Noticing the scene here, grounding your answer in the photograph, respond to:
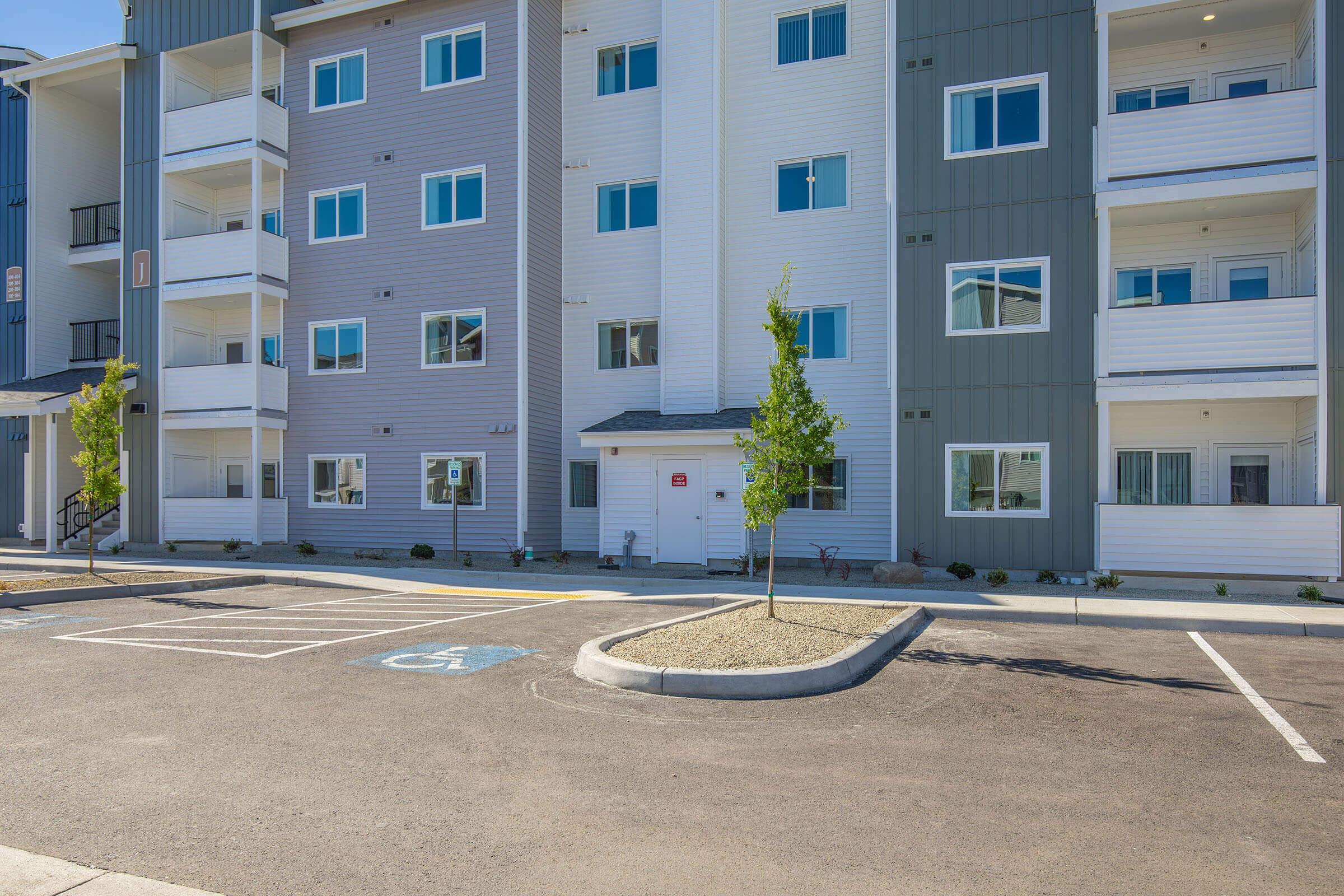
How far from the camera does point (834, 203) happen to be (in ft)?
64.2

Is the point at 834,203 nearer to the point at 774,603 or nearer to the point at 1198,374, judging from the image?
the point at 1198,374

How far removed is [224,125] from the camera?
901 inches

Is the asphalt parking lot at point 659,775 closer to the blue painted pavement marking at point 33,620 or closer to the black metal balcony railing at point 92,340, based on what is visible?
the blue painted pavement marking at point 33,620

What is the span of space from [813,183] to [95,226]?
69.3 ft

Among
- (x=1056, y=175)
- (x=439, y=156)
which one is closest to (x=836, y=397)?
(x=1056, y=175)

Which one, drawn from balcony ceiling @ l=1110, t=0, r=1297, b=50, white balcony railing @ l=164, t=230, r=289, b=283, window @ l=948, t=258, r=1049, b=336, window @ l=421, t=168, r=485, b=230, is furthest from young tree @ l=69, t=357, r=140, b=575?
balcony ceiling @ l=1110, t=0, r=1297, b=50

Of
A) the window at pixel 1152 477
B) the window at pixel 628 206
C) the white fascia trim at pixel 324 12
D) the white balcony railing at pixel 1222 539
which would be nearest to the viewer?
the white balcony railing at pixel 1222 539

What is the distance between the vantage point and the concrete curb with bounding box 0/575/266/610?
504 inches

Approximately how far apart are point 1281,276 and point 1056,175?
4641 millimetres

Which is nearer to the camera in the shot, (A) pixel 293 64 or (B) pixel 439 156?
(B) pixel 439 156

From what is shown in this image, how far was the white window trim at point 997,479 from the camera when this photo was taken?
16.3 meters

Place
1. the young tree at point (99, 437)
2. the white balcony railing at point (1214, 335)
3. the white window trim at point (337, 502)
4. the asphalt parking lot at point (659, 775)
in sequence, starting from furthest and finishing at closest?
A: the white window trim at point (337, 502) → the young tree at point (99, 437) → the white balcony railing at point (1214, 335) → the asphalt parking lot at point (659, 775)

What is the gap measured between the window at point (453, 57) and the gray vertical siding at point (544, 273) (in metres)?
1.41

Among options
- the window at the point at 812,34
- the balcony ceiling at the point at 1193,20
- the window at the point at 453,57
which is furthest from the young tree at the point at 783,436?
the window at the point at 453,57
